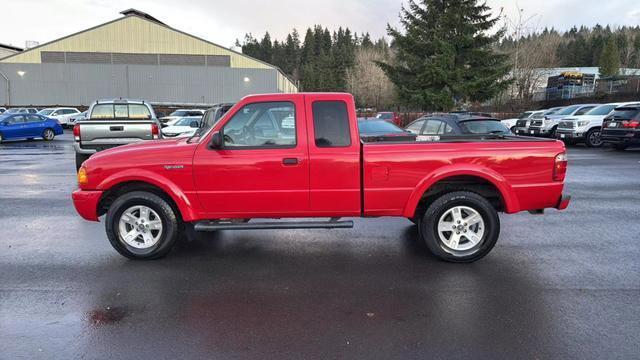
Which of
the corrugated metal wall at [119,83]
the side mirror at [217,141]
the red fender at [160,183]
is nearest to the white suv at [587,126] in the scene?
the side mirror at [217,141]

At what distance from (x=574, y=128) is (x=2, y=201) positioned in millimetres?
21655

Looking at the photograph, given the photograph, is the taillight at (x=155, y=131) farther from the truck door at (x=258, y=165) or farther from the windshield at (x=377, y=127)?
the truck door at (x=258, y=165)

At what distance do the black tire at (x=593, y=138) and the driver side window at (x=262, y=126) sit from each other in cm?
2031

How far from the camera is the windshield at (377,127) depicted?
1317 cm

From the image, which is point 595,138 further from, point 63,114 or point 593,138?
point 63,114

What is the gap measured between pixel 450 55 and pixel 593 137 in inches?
604

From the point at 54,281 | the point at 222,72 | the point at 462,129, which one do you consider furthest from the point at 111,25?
the point at 54,281

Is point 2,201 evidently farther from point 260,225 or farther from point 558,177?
point 558,177

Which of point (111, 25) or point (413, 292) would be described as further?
point (111, 25)

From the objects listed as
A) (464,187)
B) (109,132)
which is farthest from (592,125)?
(109,132)

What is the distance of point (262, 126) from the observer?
5492mm

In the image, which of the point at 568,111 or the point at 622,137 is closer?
the point at 622,137

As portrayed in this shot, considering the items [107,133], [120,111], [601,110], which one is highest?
[601,110]

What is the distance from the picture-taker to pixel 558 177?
5.56 meters
